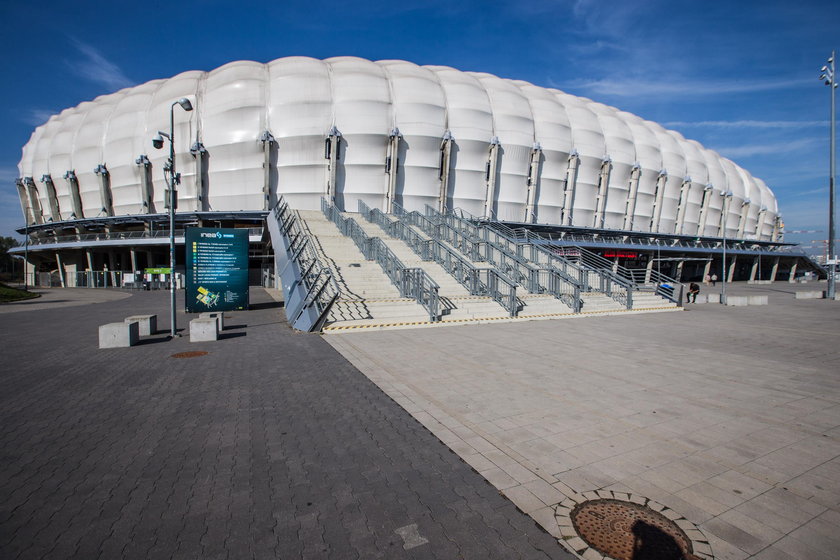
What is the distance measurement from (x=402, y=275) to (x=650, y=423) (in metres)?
11.2

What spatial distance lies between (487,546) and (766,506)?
2478mm

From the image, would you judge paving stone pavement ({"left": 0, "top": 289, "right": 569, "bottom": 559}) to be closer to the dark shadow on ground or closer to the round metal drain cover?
the round metal drain cover

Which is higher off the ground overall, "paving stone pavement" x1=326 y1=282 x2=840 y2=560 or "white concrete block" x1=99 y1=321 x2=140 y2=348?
"paving stone pavement" x1=326 y1=282 x2=840 y2=560

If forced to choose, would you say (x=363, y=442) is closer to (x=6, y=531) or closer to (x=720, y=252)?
(x=6, y=531)

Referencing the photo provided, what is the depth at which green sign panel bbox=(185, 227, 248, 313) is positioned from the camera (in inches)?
622

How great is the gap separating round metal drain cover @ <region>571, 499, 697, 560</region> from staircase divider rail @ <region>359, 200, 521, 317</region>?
37.9 ft

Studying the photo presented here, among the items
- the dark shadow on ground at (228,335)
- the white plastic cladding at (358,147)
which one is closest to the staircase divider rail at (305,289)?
the dark shadow on ground at (228,335)

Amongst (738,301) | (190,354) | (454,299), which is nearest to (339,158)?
(454,299)

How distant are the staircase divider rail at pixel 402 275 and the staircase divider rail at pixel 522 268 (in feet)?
16.0

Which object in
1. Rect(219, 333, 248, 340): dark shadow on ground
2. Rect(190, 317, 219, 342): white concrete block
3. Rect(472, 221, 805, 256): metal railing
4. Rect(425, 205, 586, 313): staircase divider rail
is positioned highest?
Rect(472, 221, 805, 256): metal railing

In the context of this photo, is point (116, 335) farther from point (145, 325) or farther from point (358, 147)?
point (358, 147)

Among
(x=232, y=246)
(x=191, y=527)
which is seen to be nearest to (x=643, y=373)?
(x=191, y=527)

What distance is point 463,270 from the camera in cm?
1772

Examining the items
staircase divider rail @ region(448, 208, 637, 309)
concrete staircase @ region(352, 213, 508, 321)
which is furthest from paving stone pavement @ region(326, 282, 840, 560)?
staircase divider rail @ region(448, 208, 637, 309)
